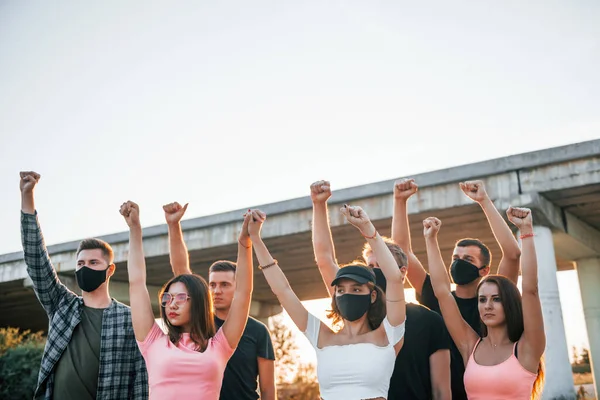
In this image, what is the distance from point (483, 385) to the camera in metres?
3.88

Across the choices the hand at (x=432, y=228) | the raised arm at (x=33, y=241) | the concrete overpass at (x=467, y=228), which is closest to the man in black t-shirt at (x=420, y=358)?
the hand at (x=432, y=228)

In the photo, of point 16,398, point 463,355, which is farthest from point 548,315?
point 16,398

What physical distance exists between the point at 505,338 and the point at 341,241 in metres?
11.0

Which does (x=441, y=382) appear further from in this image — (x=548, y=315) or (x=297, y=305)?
(x=548, y=315)

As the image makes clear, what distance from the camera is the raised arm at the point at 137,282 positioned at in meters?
4.02

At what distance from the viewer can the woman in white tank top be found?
367 centimetres

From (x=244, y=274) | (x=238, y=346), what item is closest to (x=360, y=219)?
(x=244, y=274)

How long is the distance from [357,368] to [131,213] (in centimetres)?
181

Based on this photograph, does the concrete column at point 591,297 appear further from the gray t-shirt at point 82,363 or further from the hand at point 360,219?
the gray t-shirt at point 82,363

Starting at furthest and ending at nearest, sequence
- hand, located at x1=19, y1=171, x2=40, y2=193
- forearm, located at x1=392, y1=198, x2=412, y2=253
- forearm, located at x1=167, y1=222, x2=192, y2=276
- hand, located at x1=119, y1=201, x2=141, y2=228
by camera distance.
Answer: forearm, located at x1=392, y1=198, x2=412, y2=253 < forearm, located at x1=167, y1=222, x2=192, y2=276 < hand, located at x1=19, y1=171, x2=40, y2=193 < hand, located at x1=119, y1=201, x2=141, y2=228

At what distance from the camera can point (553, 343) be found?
11.0 meters

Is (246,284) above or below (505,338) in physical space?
above

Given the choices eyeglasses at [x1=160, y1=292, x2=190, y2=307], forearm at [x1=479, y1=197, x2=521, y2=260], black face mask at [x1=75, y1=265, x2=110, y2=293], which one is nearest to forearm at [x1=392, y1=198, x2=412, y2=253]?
forearm at [x1=479, y1=197, x2=521, y2=260]

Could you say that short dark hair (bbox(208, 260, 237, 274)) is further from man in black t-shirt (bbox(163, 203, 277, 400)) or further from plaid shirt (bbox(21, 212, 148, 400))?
plaid shirt (bbox(21, 212, 148, 400))
